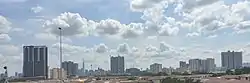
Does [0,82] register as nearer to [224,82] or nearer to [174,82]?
[174,82]

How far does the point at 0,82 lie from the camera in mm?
108438

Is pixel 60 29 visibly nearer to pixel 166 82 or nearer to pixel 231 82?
pixel 231 82

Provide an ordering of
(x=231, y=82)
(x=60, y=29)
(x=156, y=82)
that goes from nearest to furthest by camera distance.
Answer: (x=60, y=29) → (x=231, y=82) → (x=156, y=82)

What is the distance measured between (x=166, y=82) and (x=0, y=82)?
41891mm

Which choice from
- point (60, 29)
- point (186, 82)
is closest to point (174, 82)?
point (186, 82)

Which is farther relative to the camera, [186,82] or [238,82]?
[186,82]

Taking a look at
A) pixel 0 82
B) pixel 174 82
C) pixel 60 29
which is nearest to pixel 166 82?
pixel 174 82

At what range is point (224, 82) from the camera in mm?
90875

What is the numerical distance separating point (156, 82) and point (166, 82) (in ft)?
94.7

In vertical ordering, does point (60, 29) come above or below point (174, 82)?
above

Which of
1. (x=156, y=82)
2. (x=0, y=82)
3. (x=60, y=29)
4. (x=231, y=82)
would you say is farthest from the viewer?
(x=156, y=82)

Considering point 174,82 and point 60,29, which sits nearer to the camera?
point 60,29

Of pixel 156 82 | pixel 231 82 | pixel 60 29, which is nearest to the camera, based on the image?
pixel 60 29

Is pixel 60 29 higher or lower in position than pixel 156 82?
higher
